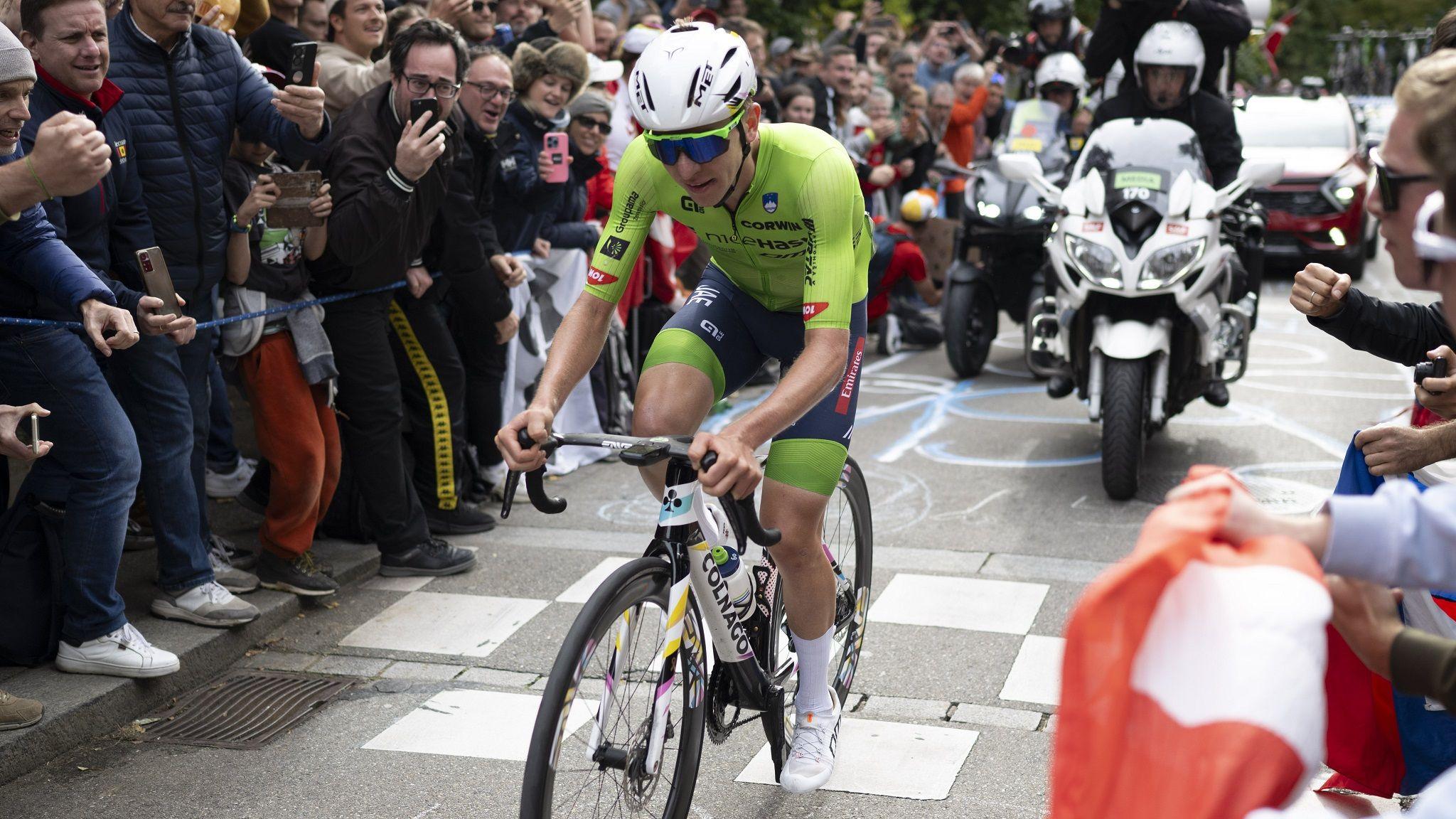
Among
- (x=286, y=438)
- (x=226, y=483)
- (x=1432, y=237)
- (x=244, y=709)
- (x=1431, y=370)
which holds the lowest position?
(x=244, y=709)

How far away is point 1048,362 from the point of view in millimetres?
8430

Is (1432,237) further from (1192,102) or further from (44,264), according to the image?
(1192,102)

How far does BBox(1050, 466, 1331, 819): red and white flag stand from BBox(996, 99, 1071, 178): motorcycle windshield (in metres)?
9.70

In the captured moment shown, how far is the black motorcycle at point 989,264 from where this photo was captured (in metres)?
10.3

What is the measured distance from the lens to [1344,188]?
14.5 meters

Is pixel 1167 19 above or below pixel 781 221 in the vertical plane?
above

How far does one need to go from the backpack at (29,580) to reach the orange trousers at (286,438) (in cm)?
114

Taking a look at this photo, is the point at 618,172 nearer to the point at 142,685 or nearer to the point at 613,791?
the point at 613,791

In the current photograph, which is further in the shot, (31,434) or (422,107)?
(422,107)

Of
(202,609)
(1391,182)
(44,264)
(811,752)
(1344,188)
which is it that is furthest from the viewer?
(1344,188)

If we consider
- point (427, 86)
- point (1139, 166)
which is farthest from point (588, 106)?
point (1139, 166)

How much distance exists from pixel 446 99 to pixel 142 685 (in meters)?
2.49

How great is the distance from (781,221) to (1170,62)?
507 centimetres

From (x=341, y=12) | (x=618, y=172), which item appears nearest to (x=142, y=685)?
(x=618, y=172)
